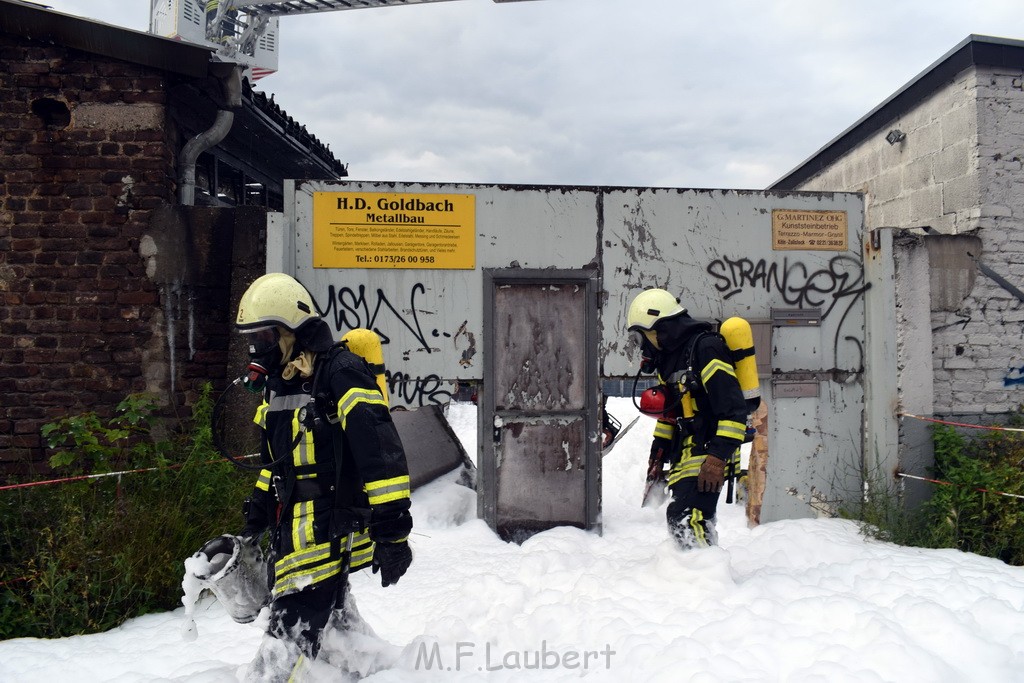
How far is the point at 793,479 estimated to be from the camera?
19.6ft

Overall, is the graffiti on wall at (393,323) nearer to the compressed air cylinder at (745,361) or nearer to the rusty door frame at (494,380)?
the rusty door frame at (494,380)

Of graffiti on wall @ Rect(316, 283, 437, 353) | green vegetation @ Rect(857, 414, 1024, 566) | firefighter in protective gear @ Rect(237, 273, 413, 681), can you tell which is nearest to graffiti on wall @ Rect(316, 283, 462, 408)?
graffiti on wall @ Rect(316, 283, 437, 353)

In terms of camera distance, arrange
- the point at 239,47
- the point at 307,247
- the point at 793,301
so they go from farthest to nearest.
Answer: the point at 239,47 → the point at 793,301 → the point at 307,247

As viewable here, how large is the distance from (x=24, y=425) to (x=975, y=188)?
351 inches

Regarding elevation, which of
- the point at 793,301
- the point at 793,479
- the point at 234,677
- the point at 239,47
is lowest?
the point at 234,677

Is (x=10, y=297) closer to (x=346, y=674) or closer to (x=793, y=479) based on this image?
(x=346, y=674)

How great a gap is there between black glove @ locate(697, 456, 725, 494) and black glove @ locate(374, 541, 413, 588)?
2.04 meters

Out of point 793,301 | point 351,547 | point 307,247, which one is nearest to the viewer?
point 351,547

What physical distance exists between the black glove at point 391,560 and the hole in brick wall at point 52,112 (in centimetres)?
532

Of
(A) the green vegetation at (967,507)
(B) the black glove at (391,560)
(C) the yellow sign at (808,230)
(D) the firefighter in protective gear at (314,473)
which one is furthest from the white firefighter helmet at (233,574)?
(C) the yellow sign at (808,230)

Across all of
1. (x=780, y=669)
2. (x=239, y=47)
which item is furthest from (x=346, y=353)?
(x=239, y=47)

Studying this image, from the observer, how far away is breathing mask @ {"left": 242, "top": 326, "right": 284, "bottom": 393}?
117 inches

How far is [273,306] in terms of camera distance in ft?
9.64

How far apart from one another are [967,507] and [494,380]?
3927mm
